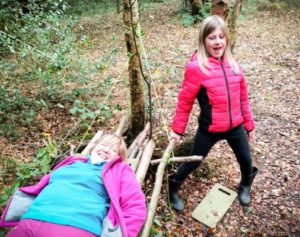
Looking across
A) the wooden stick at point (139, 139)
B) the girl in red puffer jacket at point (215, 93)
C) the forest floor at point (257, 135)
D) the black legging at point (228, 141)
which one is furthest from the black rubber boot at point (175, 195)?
the wooden stick at point (139, 139)

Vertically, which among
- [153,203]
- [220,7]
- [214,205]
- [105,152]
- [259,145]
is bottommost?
[214,205]

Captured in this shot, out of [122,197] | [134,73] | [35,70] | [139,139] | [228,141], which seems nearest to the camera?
[122,197]

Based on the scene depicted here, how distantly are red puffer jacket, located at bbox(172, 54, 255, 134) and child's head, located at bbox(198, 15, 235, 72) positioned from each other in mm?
60

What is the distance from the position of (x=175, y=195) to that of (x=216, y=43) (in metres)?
1.79

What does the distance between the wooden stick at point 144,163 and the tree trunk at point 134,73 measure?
0.50 meters

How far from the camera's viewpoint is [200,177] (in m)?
4.01

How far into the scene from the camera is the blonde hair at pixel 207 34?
2.83m

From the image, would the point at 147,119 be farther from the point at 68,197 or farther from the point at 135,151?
the point at 68,197

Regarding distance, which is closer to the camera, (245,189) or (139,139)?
(245,189)

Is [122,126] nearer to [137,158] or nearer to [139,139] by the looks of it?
[139,139]

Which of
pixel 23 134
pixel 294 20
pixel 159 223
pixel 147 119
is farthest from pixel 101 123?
pixel 294 20

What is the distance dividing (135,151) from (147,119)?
0.98m

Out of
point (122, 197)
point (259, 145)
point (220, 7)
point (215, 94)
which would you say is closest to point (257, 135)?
point (259, 145)

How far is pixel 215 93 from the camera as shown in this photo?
114 inches
